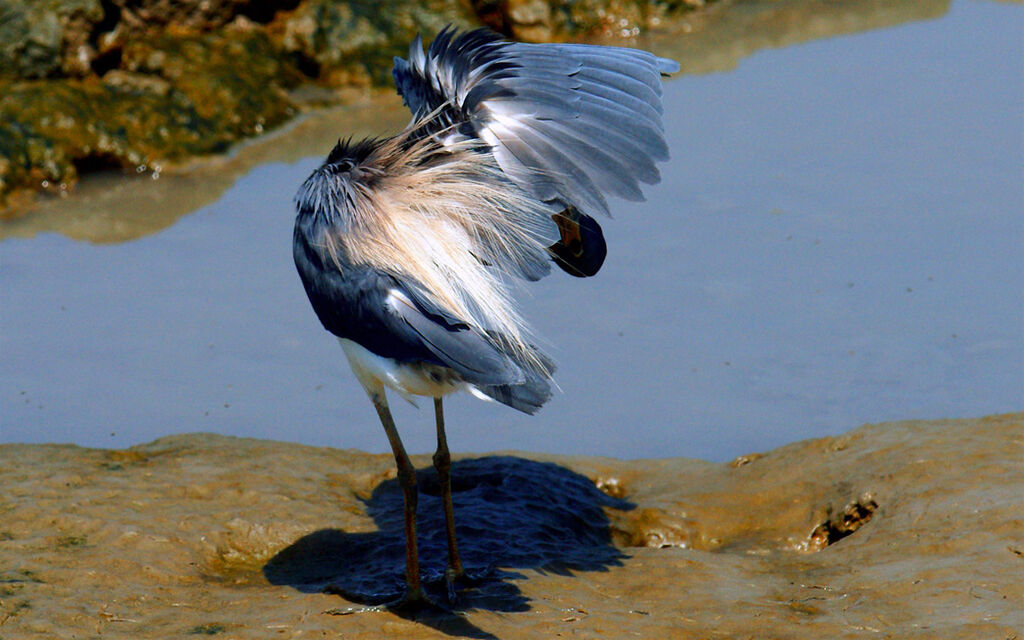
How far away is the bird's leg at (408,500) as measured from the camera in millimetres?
4234

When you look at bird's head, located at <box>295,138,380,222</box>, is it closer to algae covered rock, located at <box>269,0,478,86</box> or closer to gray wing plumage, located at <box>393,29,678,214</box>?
gray wing plumage, located at <box>393,29,678,214</box>

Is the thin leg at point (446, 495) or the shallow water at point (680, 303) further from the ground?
the shallow water at point (680, 303)

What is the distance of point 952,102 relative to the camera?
9727mm

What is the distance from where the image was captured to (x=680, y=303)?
7.28 meters

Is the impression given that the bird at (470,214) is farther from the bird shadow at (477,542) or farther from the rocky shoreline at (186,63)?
the rocky shoreline at (186,63)

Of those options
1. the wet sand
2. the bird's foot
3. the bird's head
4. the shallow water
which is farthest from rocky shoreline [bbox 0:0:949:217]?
the bird's foot

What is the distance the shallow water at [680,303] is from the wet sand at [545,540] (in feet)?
2.27

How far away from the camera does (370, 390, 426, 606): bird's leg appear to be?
4234 mm

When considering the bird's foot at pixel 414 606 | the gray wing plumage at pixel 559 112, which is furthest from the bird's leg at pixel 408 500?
the gray wing plumage at pixel 559 112

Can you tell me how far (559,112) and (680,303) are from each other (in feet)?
9.86

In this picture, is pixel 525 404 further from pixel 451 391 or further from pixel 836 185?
pixel 836 185

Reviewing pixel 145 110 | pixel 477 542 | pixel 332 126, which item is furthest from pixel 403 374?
pixel 145 110

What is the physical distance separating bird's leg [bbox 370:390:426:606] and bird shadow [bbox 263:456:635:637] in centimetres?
12

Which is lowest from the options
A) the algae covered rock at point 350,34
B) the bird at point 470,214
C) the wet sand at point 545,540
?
the wet sand at point 545,540
